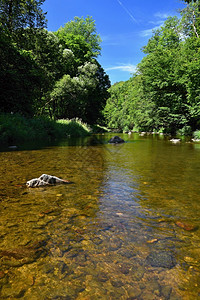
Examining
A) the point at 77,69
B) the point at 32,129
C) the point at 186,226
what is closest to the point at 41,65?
the point at 77,69

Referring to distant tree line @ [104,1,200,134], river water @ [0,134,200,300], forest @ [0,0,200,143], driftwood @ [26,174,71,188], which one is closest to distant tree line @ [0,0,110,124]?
forest @ [0,0,200,143]

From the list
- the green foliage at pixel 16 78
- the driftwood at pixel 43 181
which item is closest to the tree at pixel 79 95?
the green foliage at pixel 16 78

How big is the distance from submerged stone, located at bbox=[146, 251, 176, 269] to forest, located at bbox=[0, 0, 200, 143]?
12865 millimetres

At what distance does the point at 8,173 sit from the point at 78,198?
2438mm

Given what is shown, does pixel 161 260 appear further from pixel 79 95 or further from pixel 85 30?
pixel 85 30

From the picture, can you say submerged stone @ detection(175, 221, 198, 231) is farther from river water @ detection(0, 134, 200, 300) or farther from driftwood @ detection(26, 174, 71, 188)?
driftwood @ detection(26, 174, 71, 188)

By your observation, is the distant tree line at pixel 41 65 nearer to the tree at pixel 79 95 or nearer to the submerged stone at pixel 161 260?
the tree at pixel 79 95

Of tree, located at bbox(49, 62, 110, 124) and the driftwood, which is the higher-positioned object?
tree, located at bbox(49, 62, 110, 124)

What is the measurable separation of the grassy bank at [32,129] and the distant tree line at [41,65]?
2378 millimetres

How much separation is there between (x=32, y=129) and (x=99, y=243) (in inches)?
598

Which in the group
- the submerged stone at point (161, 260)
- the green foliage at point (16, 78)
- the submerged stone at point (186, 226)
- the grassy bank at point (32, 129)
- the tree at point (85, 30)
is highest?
the tree at point (85, 30)

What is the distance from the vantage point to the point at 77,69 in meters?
36.9

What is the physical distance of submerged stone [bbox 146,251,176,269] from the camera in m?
1.67

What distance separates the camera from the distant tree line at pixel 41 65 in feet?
55.9
